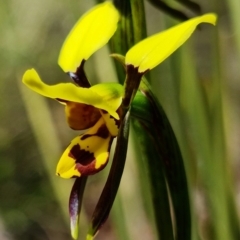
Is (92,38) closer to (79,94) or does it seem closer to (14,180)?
(79,94)

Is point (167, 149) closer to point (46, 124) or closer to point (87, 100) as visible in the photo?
point (87, 100)

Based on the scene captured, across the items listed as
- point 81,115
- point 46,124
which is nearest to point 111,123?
point 81,115

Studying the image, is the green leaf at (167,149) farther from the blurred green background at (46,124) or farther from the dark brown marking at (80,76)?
the blurred green background at (46,124)

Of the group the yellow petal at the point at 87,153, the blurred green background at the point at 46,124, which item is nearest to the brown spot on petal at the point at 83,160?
the yellow petal at the point at 87,153

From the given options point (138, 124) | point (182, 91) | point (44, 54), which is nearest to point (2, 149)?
point (44, 54)

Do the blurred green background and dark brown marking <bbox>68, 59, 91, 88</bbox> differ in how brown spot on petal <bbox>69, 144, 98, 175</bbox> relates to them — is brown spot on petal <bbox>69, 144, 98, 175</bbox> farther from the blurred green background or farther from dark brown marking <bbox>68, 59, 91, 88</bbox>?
the blurred green background
